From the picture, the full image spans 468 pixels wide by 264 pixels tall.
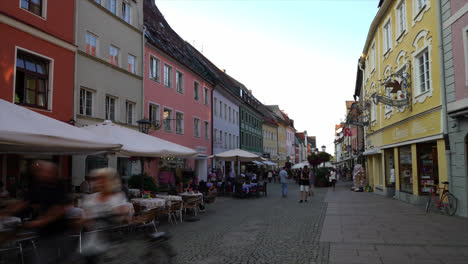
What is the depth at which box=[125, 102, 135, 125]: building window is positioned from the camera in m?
19.2

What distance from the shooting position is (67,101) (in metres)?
14.3

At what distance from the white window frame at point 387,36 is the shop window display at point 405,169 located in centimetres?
538

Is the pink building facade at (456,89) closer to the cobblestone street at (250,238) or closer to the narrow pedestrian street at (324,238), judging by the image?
the narrow pedestrian street at (324,238)

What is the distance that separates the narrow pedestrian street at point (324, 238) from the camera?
7031 millimetres

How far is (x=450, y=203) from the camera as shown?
11969 millimetres

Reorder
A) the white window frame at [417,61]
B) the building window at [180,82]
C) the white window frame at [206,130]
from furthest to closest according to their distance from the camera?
the white window frame at [206,130], the building window at [180,82], the white window frame at [417,61]

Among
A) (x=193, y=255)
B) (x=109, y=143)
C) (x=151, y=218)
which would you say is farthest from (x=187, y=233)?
(x=109, y=143)

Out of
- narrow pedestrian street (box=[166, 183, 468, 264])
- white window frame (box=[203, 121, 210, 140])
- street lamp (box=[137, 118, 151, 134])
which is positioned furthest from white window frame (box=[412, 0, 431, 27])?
white window frame (box=[203, 121, 210, 140])

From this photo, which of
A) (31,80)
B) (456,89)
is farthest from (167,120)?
(456,89)

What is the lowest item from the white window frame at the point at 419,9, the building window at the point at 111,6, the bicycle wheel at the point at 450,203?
the bicycle wheel at the point at 450,203

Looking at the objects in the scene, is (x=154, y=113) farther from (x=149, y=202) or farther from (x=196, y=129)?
(x=149, y=202)

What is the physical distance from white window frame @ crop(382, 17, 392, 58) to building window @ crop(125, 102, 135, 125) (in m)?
13.5

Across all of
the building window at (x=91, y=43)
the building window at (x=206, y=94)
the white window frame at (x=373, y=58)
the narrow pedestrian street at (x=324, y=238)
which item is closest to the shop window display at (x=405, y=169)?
the narrow pedestrian street at (x=324, y=238)

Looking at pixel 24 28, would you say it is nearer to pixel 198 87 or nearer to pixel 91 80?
pixel 91 80
